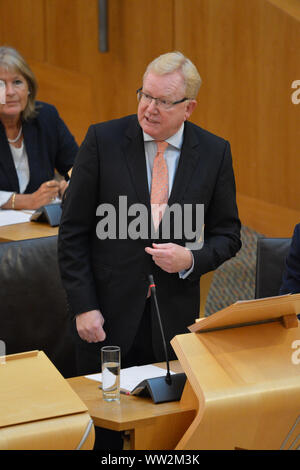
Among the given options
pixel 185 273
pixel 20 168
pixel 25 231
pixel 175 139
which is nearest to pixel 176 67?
pixel 175 139

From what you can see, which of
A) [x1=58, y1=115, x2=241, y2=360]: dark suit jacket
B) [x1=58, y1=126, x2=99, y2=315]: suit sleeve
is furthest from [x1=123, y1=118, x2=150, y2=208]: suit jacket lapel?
[x1=58, y1=126, x2=99, y2=315]: suit sleeve

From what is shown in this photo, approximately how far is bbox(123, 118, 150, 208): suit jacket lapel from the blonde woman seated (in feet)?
4.65

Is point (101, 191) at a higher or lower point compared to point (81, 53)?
lower

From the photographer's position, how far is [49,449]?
64.4 inches

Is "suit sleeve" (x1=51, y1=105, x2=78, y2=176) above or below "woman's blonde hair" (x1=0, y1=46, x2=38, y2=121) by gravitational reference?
below

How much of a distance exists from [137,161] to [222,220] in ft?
1.19

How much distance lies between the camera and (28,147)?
151 inches

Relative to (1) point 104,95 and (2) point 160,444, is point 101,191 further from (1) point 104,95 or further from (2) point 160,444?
(1) point 104,95

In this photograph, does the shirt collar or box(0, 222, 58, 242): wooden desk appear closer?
the shirt collar

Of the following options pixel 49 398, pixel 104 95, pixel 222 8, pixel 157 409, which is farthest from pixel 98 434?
pixel 104 95

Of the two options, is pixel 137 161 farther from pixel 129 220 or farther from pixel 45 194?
pixel 45 194

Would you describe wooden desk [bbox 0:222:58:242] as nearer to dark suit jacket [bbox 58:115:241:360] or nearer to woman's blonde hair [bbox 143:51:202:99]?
dark suit jacket [bbox 58:115:241:360]

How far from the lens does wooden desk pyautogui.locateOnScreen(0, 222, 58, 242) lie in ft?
11.4
